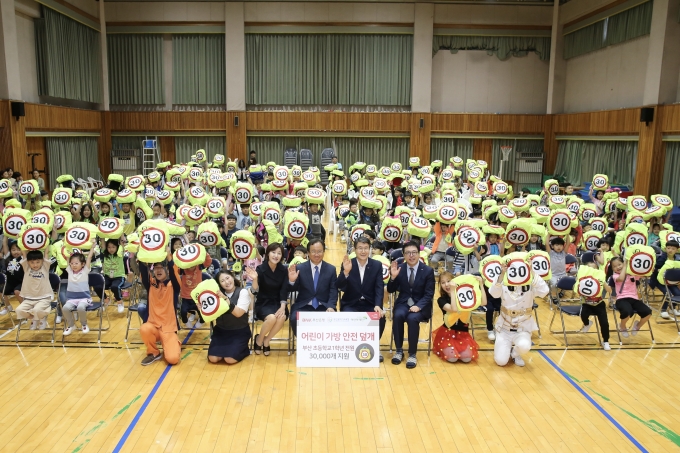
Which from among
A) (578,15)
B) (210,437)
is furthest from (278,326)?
(578,15)

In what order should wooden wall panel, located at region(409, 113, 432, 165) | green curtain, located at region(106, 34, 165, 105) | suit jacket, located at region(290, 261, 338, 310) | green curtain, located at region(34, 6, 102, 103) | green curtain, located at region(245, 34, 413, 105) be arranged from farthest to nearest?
wooden wall panel, located at region(409, 113, 432, 165), green curtain, located at region(245, 34, 413, 105), green curtain, located at region(106, 34, 165, 105), green curtain, located at region(34, 6, 102, 103), suit jacket, located at region(290, 261, 338, 310)

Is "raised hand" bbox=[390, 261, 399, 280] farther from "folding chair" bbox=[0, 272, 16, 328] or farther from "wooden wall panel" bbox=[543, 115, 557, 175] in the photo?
"wooden wall panel" bbox=[543, 115, 557, 175]

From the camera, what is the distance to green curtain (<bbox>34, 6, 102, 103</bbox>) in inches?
810

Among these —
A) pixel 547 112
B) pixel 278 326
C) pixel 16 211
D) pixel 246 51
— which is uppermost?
pixel 246 51

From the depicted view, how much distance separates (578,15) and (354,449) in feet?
76.8

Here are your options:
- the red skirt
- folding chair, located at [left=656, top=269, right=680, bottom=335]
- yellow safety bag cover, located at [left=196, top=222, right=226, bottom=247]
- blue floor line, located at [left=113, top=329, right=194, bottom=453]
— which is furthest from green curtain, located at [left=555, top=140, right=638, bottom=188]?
blue floor line, located at [left=113, top=329, right=194, bottom=453]

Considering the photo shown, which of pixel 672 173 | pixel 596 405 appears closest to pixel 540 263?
pixel 596 405

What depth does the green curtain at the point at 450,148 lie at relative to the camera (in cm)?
2691

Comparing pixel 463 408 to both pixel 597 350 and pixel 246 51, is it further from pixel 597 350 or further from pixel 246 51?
pixel 246 51

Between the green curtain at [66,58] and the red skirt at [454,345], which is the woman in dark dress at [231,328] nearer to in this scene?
the red skirt at [454,345]

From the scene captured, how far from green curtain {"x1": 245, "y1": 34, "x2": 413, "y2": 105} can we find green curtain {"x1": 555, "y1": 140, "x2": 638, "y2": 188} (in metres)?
7.61

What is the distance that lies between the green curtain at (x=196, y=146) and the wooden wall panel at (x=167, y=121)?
526 millimetres

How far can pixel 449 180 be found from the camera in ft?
58.2

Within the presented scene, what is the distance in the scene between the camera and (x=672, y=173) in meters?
18.4
